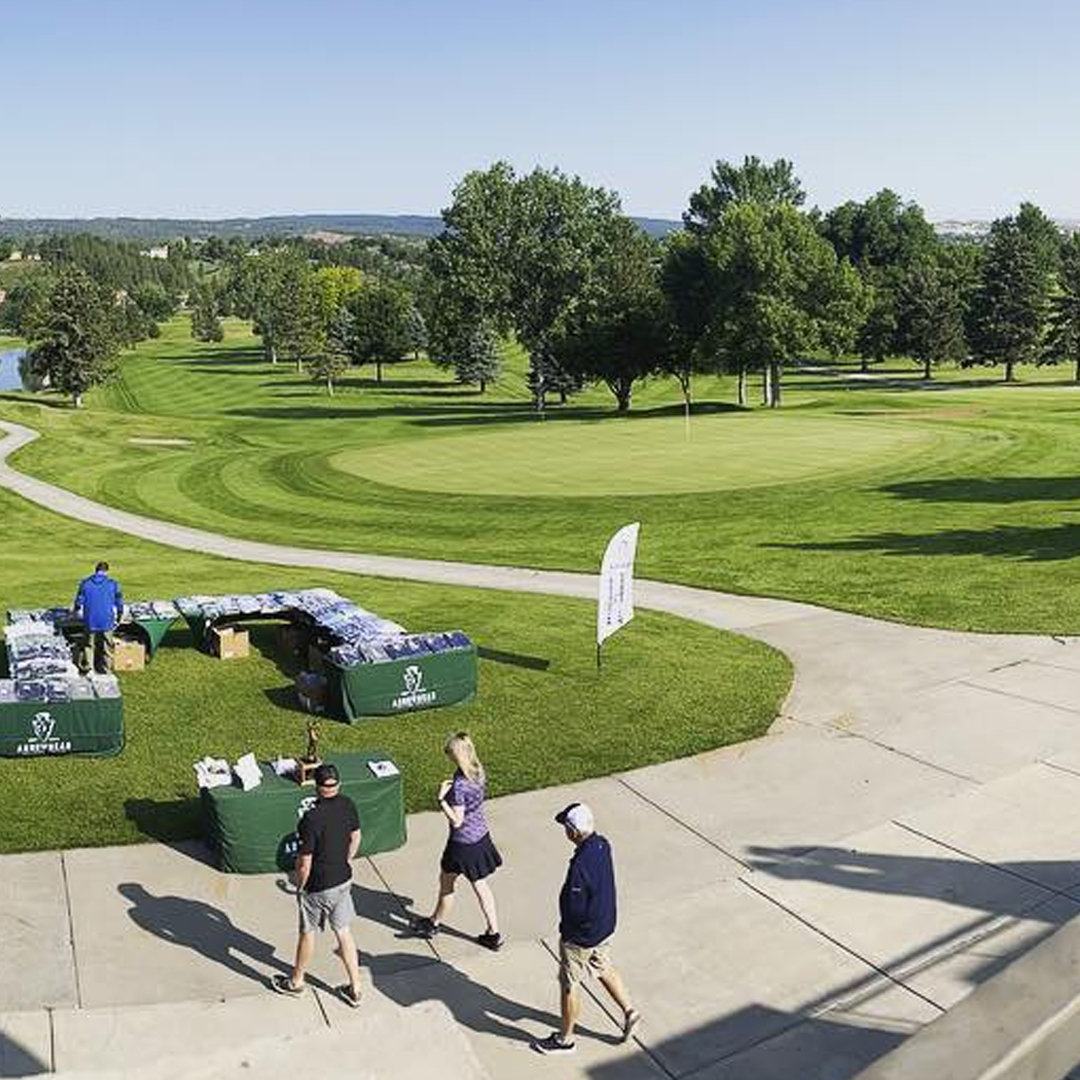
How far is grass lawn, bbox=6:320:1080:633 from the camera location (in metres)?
26.9

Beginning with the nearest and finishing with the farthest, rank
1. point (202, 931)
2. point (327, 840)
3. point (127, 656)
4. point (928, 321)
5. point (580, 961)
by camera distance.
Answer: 1. point (580, 961)
2. point (327, 840)
3. point (202, 931)
4. point (127, 656)
5. point (928, 321)

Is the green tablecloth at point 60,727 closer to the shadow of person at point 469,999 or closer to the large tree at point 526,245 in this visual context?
the shadow of person at point 469,999

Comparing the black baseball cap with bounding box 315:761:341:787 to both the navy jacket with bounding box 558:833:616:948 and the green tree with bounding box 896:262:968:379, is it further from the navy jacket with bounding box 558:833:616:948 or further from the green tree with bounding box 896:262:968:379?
the green tree with bounding box 896:262:968:379

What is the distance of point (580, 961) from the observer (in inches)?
357

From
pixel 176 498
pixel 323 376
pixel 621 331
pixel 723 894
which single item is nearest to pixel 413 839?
pixel 723 894

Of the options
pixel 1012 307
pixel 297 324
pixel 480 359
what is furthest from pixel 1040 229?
pixel 297 324

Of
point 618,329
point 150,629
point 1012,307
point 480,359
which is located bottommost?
point 150,629

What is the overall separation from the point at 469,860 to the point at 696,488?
1189 inches

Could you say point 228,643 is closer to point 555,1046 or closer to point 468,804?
point 468,804

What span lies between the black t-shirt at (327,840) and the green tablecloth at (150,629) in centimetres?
999

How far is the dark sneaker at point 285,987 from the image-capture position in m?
10.0

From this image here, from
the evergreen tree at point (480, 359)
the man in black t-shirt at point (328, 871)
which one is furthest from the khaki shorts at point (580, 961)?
the evergreen tree at point (480, 359)

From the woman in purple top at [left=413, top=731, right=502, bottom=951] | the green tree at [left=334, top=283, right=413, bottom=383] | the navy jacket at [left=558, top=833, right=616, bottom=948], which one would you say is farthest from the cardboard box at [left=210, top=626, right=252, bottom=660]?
the green tree at [left=334, top=283, right=413, bottom=383]

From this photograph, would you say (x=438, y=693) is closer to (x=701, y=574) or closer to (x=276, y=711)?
(x=276, y=711)
